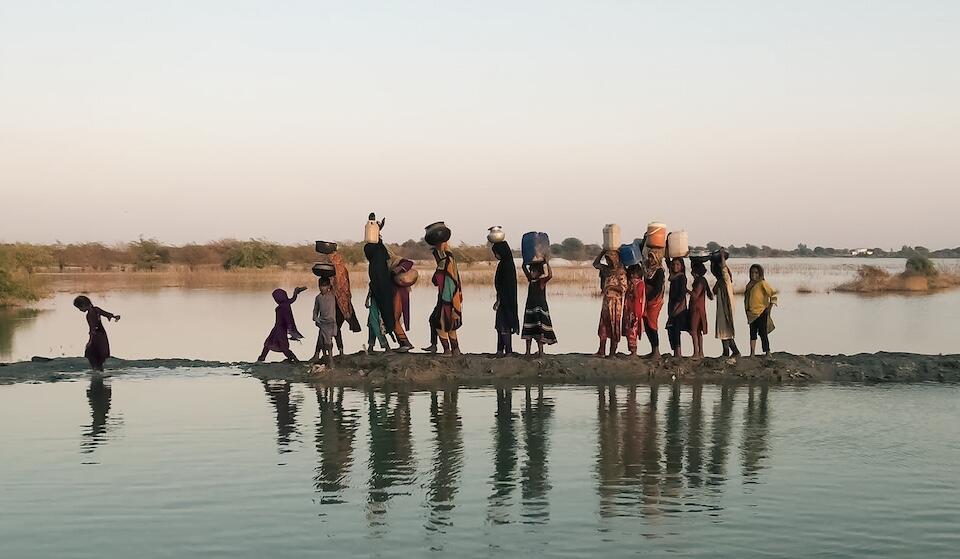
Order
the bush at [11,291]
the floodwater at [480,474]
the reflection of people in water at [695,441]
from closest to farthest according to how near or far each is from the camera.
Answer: the floodwater at [480,474]
the reflection of people in water at [695,441]
the bush at [11,291]

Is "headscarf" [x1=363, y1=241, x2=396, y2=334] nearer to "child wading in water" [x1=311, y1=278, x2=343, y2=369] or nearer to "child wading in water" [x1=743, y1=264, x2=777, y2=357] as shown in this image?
"child wading in water" [x1=311, y1=278, x2=343, y2=369]

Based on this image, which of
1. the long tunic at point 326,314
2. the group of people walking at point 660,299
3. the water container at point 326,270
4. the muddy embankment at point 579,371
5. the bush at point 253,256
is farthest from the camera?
the bush at point 253,256

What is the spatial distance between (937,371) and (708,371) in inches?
131

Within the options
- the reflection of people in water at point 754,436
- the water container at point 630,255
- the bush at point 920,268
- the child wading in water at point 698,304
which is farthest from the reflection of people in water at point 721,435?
the bush at point 920,268

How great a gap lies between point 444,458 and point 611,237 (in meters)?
6.47

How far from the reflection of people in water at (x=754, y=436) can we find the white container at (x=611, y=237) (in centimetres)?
295

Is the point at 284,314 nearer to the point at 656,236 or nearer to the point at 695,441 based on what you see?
the point at 656,236

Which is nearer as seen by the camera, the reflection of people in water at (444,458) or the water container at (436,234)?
the reflection of people in water at (444,458)

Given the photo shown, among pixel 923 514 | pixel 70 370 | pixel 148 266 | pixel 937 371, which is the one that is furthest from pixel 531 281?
pixel 148 266

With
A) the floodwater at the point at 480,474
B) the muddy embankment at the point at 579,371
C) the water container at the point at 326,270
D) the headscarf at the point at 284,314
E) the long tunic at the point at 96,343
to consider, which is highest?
the water container at the point at 326,270

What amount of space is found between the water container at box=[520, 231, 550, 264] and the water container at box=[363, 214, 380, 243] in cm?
212

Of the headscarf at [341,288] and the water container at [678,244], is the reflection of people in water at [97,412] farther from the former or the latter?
the water container at [678,244]

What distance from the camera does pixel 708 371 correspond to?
14.9 meters

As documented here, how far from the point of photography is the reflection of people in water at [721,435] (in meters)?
8.71
